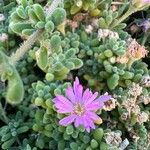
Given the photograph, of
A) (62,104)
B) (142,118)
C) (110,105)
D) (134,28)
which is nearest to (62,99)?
(62,104)

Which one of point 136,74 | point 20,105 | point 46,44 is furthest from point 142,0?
point 20,105

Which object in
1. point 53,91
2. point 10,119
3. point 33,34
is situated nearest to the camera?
point 33,34

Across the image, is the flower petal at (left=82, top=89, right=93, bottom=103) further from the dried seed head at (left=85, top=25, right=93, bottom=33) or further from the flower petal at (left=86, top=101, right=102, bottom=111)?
the dried seed head at (left=85, top=25, right=93, bottom=33)

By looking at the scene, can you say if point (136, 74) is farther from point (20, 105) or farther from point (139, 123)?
point (20, 105)

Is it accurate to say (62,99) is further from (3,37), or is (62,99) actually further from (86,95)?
(3,37)

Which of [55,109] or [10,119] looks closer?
[55,109]

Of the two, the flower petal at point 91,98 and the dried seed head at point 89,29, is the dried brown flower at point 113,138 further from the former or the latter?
the dried seed head at point 89,29

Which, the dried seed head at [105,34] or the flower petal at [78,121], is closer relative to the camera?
the flower petal at [78,121]

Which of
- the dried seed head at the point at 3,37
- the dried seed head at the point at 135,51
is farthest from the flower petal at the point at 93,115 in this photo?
the dried seed head at the point at 3,37
